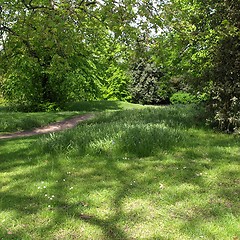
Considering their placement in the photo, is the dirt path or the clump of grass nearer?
the clump of grass

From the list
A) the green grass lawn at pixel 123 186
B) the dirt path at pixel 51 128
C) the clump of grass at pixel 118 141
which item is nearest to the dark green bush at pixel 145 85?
the dirt path at pixel 51 128

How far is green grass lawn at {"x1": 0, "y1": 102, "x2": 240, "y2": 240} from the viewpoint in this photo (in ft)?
10.5

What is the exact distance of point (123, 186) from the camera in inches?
171

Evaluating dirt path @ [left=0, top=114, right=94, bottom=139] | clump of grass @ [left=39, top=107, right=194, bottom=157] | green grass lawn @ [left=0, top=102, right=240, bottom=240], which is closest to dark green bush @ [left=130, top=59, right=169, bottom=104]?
dirt path @ [left=0, top=114, right=94, bottom=139]

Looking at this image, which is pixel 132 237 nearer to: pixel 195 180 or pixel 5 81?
pixel 195 180

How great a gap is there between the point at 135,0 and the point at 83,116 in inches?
401

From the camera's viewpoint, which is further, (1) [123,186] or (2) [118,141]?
Answer: (2) [118,141]

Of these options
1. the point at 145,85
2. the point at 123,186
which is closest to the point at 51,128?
the point at 123,186

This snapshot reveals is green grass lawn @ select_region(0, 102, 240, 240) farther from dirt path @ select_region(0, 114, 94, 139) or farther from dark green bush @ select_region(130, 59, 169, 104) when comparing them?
dark green bush @ select_region(130, 59, 169, 104)

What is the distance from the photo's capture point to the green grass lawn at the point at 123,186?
3.21 meters

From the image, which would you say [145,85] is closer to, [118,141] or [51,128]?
[51,128]

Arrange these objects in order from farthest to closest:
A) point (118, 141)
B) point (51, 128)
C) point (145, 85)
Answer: point (145, 85) → point (51, 128) → point (118, 141)

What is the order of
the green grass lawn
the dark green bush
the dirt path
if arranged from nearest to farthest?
1. the green grass lawn
2. the dirt path
3. the dark green bush

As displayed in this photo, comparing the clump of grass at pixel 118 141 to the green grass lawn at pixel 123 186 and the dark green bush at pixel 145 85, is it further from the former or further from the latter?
the dark green bush at pixel 145 85
